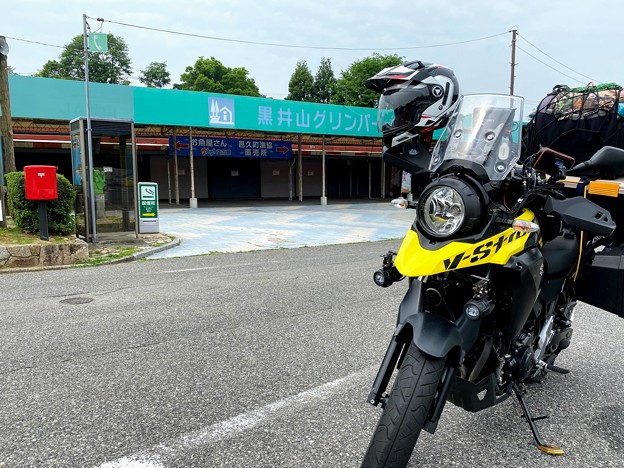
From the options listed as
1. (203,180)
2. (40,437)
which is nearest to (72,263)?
(40,437)

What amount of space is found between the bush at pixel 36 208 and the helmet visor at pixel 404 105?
8.72 meters

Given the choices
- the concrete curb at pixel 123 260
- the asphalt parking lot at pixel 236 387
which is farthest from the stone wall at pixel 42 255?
the asphalt parking lot at pixel 236 387

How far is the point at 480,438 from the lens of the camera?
9.44ft

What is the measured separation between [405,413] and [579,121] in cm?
257

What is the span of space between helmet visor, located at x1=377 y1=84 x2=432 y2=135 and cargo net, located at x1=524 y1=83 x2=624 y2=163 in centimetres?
143

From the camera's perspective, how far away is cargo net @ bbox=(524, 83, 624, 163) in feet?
11.0

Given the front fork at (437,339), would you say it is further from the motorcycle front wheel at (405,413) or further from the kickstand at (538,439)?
the kickstand at (538,439)

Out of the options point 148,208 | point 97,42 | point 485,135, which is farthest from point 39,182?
point 485,135

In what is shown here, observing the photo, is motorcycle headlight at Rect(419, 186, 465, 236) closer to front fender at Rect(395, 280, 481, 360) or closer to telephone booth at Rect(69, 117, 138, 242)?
front fender at Rect(395, 280, 481, 360)

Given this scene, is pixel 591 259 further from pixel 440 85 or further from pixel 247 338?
pixel 247 338

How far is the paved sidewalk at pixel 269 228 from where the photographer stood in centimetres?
1177

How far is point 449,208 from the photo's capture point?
222cm

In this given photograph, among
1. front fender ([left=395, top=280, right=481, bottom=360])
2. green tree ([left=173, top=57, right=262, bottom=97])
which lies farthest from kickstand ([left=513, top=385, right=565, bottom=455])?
green tree ([left=173, top=57, right=262, bottom=97])

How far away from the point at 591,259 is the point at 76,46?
2759 inches
